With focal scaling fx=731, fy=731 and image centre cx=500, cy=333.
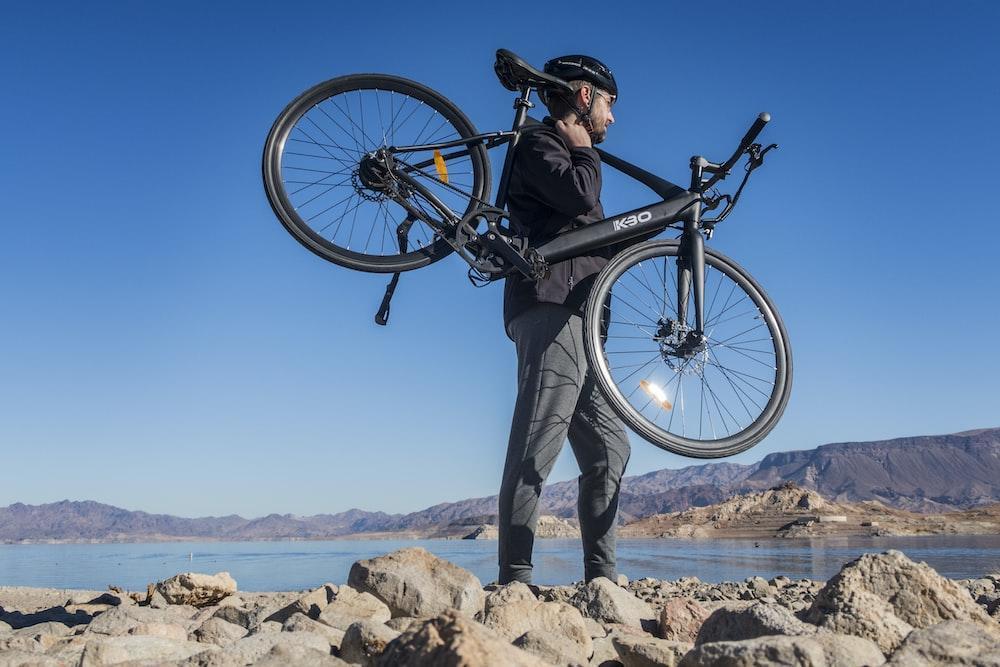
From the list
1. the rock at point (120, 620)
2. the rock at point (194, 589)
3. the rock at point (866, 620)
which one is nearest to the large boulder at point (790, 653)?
the rock at point (866, 620)

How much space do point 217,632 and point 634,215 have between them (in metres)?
3.17

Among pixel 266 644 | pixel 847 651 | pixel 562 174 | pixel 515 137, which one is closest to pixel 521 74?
pixel 515 137

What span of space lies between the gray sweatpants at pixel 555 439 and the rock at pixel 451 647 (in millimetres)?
2272

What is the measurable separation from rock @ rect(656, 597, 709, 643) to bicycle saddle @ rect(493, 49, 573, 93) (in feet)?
9.97

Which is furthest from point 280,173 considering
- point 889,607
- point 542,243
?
point 889,607

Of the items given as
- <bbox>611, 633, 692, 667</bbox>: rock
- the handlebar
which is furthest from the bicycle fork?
<bbox>611, 633, 692, 667</bbox>: rock

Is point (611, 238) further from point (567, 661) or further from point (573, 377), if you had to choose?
point (567, 661)

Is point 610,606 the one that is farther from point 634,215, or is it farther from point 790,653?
point 634,215

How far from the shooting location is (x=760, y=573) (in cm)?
1144

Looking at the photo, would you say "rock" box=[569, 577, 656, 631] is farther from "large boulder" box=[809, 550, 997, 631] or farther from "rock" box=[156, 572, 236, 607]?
"rock" box=[156, 572, 236, 607]

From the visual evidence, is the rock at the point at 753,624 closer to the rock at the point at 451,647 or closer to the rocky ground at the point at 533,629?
the rocky ground at the point at 533,629

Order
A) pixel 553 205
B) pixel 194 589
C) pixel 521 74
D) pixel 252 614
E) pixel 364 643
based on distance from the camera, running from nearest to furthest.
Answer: pixel 364 643 < pixel 252 614 < pixel 553 205 < pixel 521 74 < pixel 194 589

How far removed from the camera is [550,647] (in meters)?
2.00

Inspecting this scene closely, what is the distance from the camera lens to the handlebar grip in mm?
4711
